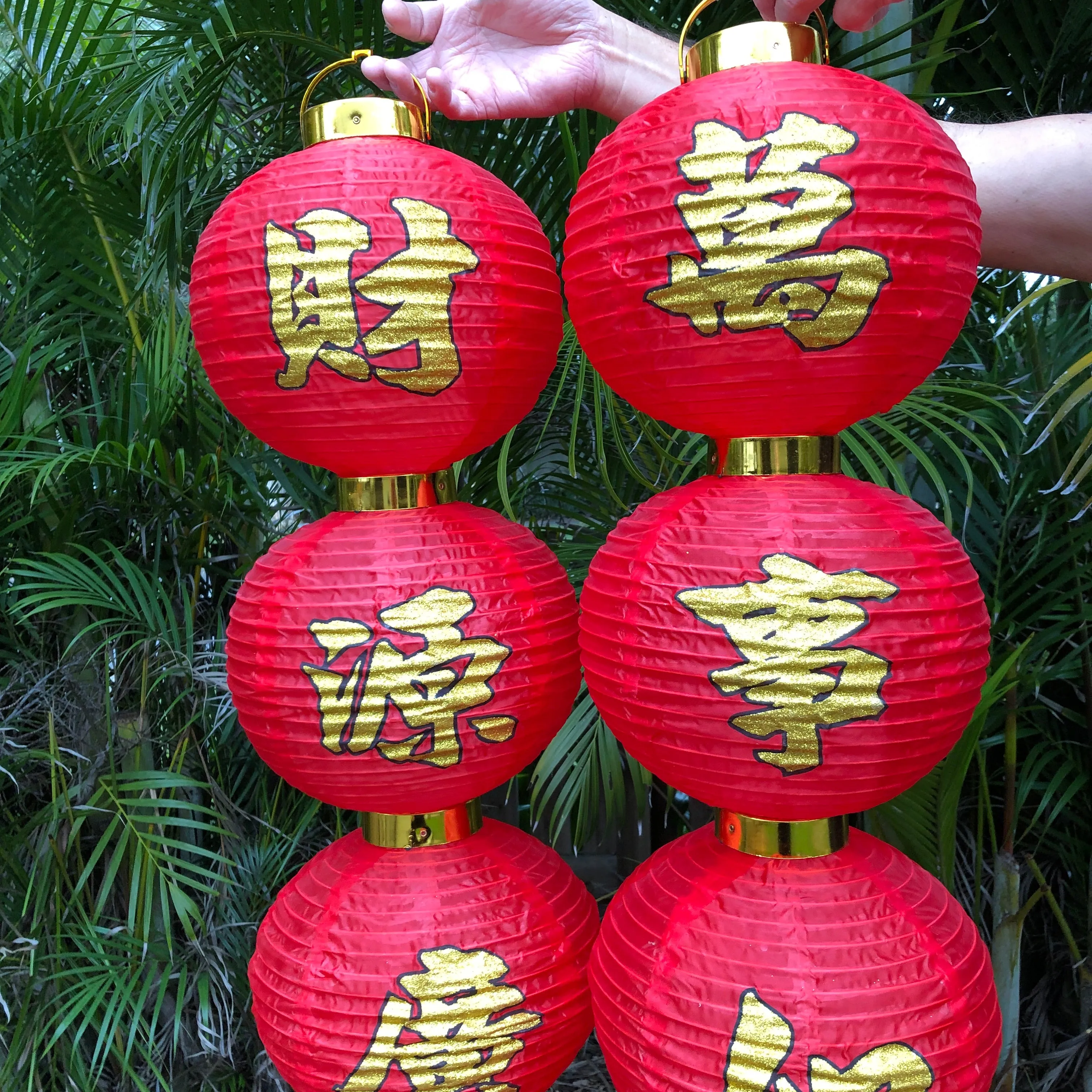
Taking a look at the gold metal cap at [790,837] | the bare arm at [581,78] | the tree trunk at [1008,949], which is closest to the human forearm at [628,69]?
the bare arm at [581,78]

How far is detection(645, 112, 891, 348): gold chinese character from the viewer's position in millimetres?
501

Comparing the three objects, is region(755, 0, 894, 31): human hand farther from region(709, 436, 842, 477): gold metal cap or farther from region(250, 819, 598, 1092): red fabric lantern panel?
region(250, 819, 598, 1092): red fabric lantern panel

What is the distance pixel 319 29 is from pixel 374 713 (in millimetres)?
882

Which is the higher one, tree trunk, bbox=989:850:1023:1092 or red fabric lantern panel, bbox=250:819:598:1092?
red fabric lantern panel, bbox=250:819:598:1092

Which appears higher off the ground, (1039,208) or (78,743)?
(1039,208)

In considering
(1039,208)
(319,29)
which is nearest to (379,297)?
(1039,208)

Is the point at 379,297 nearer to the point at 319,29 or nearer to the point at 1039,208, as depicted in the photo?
the point at 1039,208

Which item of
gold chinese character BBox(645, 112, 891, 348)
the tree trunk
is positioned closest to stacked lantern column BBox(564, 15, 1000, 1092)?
gold chinese character BBox(645, 112, 891, 348)

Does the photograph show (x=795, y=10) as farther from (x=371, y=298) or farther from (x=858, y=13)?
(x=371, y=298)

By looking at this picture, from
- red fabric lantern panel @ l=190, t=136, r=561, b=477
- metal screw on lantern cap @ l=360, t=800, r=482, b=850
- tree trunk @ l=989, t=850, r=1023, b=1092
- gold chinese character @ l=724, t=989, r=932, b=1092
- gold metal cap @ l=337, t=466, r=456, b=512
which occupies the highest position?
red fabric lantern panel @ l=190, t=136, r=561, b=477

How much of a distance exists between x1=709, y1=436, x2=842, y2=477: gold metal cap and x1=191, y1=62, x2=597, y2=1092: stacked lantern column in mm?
181

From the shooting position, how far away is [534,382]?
69 cm

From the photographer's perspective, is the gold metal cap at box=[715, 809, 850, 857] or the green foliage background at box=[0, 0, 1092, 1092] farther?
the green foliage background at box=[0, 0, 1092, 1092]

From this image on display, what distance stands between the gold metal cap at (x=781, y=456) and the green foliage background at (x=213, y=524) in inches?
14.8
